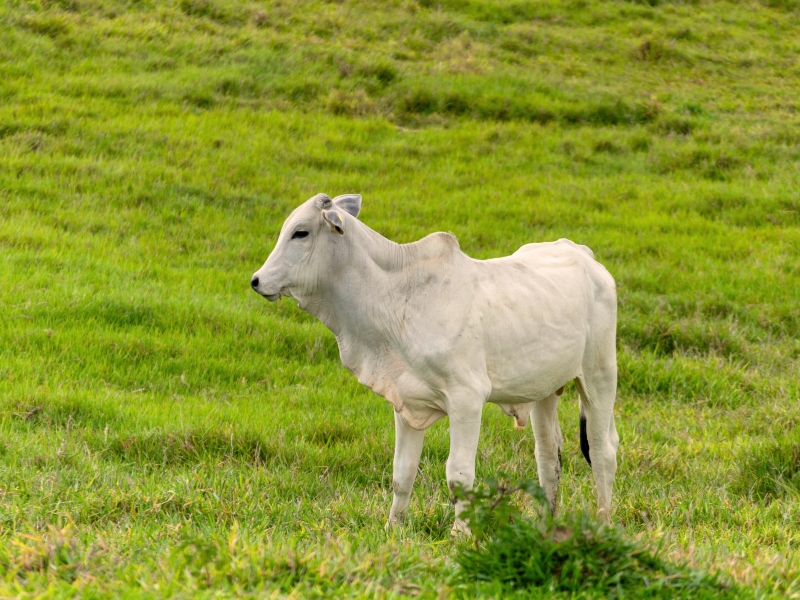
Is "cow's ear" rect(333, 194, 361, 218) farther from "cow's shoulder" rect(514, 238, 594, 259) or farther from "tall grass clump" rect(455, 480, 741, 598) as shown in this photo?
"tall grass clump" rect(455, 480, 741, 598)

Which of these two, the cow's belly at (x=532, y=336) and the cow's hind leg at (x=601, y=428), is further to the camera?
the cow's hind leg at (x=601, y=428)

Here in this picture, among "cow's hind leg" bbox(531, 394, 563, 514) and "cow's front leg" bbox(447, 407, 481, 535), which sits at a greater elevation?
"cow's front leg" bbox(447, 407, 481, 535)

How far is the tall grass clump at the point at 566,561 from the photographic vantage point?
11.8 ft

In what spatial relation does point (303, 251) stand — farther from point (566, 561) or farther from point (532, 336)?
point (566, 561)

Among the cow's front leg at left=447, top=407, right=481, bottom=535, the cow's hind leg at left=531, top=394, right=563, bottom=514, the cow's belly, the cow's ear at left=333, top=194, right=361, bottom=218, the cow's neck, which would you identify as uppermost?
the cow's ear at left=333, top=194, right=361, bottom=218

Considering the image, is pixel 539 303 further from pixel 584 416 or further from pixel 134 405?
pixel 134 405

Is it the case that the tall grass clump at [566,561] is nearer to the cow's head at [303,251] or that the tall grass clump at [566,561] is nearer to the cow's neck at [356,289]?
the cow's neck at [356,289]

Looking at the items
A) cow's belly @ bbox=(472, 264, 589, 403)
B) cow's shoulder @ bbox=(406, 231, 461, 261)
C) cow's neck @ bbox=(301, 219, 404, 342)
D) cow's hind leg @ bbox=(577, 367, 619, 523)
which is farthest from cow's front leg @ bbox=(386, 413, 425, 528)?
cow's hind leg @ bbox=(577, 367, 619, 523)

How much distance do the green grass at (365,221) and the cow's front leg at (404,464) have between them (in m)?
0.17

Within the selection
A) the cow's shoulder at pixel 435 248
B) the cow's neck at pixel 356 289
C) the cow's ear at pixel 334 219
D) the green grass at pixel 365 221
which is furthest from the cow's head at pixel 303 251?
the green grass at pixel 365 221

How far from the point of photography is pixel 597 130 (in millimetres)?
15594

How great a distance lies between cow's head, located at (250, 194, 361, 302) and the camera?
4676 mm

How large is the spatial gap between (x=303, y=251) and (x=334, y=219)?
0.84ft

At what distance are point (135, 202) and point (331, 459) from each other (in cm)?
611
